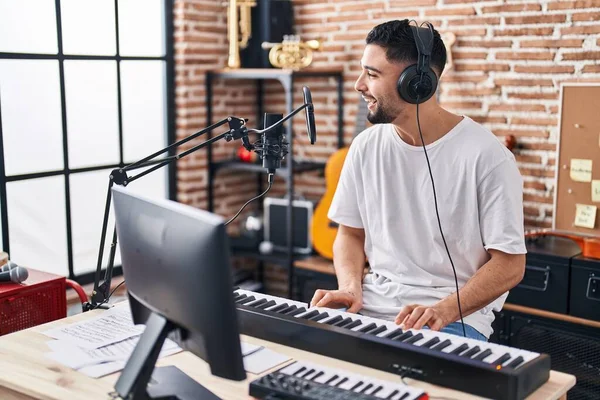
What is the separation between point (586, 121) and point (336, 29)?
4.70 feet

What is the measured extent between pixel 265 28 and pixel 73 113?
1.11 m

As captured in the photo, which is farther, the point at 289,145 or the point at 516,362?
the point at 289,145

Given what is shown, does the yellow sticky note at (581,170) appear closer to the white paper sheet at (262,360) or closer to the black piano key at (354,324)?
the black piano key at (354,324)

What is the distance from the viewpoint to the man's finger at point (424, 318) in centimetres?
191

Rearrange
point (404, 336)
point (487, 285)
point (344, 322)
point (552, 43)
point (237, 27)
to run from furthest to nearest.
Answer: point (237, 27) → point (552, 43) → point (487, 285) → point (344, 322) → point (404, 336)

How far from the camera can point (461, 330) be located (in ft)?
7.30

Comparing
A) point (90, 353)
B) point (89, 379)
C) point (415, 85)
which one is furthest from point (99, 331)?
point (415, 85)

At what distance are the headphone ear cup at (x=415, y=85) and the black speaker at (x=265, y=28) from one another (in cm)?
197

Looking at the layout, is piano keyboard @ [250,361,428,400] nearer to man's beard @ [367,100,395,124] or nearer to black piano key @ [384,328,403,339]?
black piano key @ [384,328,403,339]

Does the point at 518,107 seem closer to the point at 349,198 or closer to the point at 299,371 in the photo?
the point at 349,198

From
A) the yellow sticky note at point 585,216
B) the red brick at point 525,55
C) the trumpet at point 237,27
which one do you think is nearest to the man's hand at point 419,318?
the yellow sticky note at point 585,216

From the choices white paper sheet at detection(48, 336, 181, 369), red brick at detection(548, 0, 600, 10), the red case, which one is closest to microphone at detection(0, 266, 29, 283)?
the red case

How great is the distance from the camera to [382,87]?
2.34 meters

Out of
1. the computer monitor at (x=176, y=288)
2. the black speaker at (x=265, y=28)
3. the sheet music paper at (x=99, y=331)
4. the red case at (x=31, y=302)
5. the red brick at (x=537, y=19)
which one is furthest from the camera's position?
the black speaker at (x=265, y=28)
